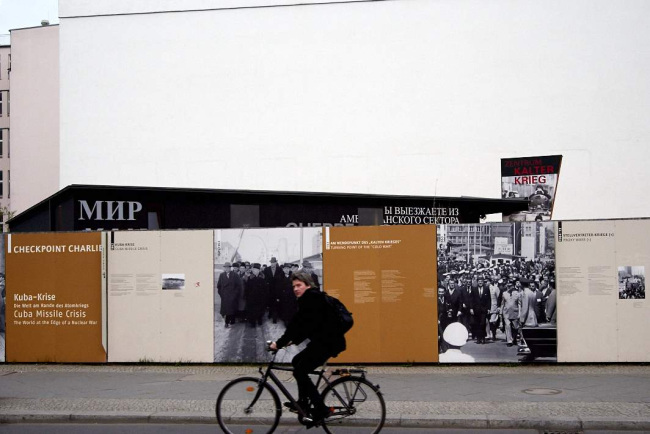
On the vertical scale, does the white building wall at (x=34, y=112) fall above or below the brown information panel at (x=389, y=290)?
above

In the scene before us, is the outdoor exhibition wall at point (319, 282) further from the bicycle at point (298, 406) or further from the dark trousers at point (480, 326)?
the bicycle at point (298, 406)

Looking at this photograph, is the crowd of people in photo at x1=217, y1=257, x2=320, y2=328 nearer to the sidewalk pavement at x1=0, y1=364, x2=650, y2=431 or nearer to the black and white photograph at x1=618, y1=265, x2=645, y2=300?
the sidewalk pavement at x1=0, y1=364, x2=650, y2=431

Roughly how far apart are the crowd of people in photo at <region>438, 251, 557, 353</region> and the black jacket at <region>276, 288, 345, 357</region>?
5.22 m

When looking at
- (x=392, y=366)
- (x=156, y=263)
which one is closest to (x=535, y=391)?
(x=392, y=366)

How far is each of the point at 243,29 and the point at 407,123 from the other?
10522 millimetres

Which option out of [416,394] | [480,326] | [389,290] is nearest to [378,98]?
[389,290]

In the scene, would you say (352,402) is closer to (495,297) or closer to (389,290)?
(389,290)

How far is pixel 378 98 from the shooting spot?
38.5 meters

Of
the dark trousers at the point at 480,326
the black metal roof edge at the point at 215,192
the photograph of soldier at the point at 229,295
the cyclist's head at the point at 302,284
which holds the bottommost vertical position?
the dark trousers at the point at 480,326

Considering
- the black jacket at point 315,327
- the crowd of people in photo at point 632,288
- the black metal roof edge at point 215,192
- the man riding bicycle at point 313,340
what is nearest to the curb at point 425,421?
the man riding bicycle at point 313,340

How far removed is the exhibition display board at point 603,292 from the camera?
39.5ft

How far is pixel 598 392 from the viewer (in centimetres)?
980

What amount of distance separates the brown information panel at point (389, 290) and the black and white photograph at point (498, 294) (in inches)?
9.9

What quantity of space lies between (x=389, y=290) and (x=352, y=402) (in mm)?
5018
